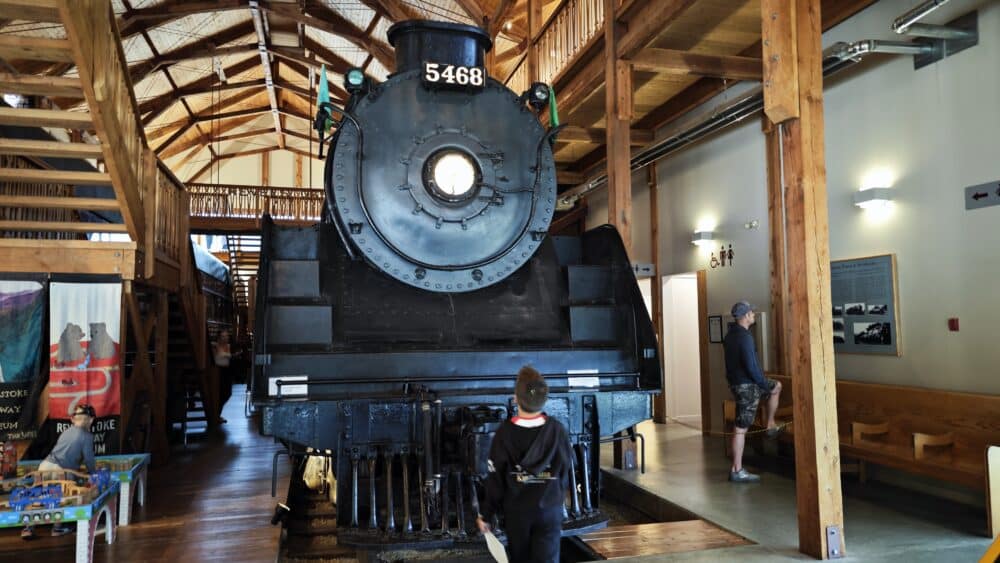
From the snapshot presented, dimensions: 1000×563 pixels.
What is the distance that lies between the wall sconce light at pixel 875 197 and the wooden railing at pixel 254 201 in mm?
11157

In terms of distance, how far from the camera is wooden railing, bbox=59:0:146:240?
12.9ft

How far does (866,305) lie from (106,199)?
608cm

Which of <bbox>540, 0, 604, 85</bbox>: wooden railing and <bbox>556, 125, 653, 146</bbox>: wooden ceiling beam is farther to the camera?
<bbox>556, 125, 653, 146</bbox>: wooden ceiling beam

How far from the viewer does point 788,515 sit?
13.7 feet

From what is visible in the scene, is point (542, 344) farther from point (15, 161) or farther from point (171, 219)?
point (15, 161)

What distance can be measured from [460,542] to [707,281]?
18.2 ft

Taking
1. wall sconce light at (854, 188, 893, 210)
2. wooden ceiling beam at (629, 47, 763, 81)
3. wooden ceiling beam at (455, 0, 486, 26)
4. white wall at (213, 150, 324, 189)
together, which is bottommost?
wall sconce light at (854, 188, 893, 210)

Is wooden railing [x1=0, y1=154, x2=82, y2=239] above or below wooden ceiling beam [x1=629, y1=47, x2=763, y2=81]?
below

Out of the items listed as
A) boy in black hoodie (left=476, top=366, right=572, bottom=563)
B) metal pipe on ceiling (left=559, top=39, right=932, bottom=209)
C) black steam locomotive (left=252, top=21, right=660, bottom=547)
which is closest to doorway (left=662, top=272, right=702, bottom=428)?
metal pipe on ceiling (left=559, top=39, right=932, bottom=209)

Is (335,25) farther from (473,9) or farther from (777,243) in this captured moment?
(777,243)

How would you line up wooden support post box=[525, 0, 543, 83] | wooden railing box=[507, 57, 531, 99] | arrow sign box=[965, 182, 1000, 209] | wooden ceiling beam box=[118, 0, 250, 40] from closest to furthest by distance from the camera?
arrow sign box=[965, 182, 1000, 209]
wooden support post box=[525, 0, 543, 83]
wooden railing box=[507, 57, 531, 99]
wooden ceiling beam box=[118, 0, 250, 40]

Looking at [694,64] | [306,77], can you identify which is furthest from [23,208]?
[306,77]

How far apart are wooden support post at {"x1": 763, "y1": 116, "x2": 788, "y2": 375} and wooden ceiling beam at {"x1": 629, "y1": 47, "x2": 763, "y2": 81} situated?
0.67m

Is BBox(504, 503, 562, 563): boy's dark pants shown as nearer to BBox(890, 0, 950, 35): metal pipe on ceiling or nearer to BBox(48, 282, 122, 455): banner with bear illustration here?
BBox(48, 282, 122, 455): banner with bear illustration
